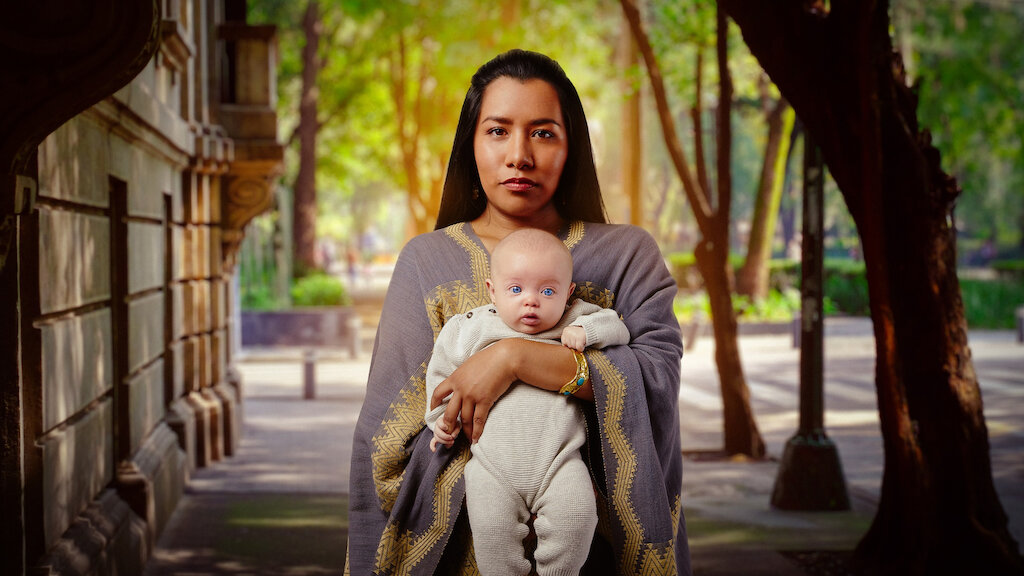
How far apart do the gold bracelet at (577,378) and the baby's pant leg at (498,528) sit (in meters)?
0.27

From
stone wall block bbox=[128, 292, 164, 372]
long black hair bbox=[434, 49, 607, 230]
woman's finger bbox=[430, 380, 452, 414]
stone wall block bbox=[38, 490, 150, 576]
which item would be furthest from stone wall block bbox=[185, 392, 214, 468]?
woman's finger bbox=[430, 380, 452, 414]

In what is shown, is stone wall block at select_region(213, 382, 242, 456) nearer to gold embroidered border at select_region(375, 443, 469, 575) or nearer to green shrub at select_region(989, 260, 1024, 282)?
gold embroidered border at select_region(375, 443, 469, 575)

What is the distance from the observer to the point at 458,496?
262 cm

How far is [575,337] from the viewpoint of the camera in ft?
8.41

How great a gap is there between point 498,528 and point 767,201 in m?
20.2

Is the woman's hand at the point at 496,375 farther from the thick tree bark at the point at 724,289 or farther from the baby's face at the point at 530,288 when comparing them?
the thick tree bark at the point at 724,289

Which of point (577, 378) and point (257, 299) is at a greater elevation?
point (577, 378)

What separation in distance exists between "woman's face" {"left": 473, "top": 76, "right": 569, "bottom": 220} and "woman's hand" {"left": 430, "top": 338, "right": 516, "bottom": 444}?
0.49 metres

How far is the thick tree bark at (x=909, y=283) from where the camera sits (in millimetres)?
5469

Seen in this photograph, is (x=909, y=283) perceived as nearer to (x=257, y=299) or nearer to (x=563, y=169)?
(x=563, y=169)

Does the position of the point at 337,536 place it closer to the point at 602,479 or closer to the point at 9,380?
the point at 9,380

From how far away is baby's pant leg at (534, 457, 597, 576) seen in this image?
241cm

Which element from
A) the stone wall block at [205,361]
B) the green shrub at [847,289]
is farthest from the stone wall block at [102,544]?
the green shrub at [847,289]

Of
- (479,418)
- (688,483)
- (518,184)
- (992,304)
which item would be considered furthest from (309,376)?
(992,304)
